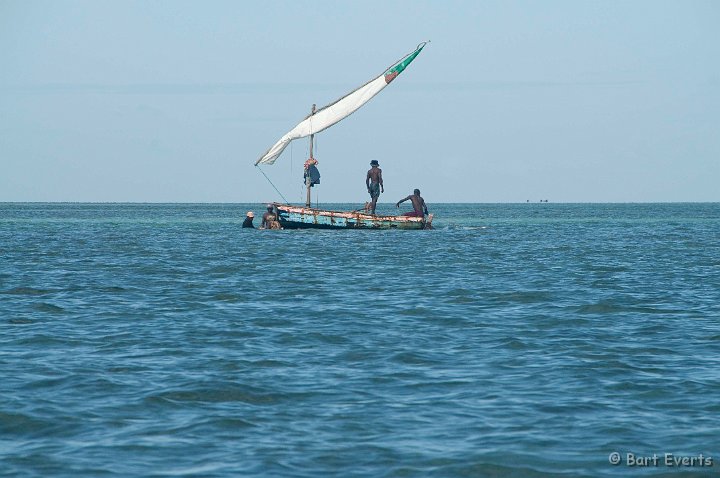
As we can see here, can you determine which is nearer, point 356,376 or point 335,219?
point 356,376

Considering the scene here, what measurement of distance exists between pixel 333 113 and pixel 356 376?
3879cm

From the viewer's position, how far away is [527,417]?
990 centimetres

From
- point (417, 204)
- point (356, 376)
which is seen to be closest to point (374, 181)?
point (417, 204)

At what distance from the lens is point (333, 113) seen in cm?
4994

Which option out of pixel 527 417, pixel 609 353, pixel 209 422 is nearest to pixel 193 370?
pixel 209 422

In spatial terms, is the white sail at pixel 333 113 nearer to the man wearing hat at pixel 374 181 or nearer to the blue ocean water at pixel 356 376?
the man wearing hat at pixel 374 181

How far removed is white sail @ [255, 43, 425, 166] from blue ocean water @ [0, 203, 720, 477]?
83.2 feet

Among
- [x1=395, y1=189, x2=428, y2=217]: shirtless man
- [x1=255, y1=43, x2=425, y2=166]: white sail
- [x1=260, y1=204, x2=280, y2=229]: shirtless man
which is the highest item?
[x1=255, y1=43, x2=425, y2=166]: white sail

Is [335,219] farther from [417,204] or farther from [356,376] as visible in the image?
[356,376]

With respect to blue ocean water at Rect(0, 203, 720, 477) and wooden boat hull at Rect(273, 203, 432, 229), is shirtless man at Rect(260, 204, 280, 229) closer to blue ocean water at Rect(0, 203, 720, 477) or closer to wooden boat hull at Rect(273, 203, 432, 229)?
wooden boat hull at Rect(273, 203, 432, 229)

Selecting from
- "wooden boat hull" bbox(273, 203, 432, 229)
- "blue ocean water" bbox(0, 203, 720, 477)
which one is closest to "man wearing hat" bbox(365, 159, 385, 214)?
"wooden boat hull" bbox(273, 203, 432, 229)

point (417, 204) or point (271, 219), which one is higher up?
point (417, 204)

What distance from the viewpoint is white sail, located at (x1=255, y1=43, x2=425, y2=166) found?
1959 inches

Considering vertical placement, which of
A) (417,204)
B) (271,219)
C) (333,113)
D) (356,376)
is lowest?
(356,376)
